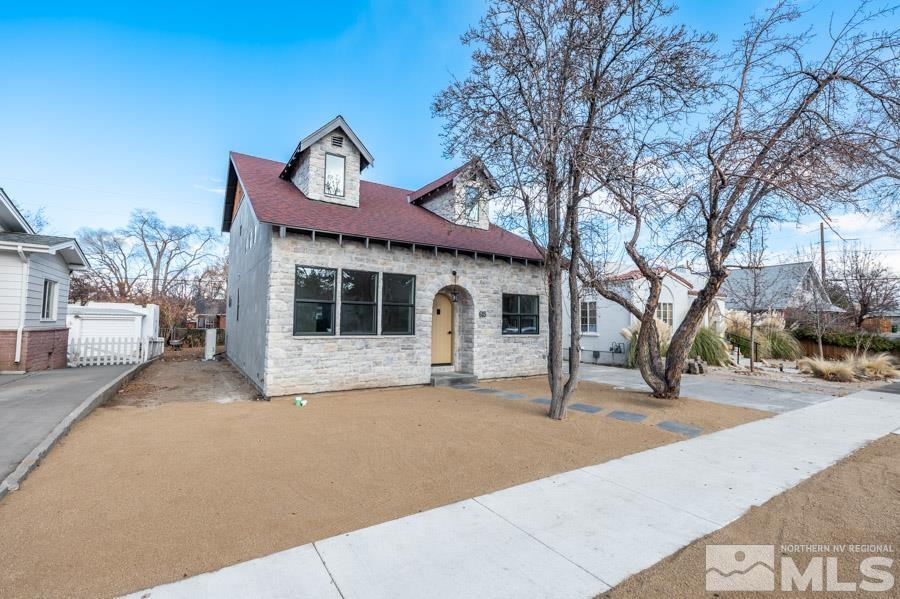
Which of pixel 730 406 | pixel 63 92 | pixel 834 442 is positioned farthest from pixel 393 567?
pixel 63 92

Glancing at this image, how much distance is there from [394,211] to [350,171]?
5.74 feet

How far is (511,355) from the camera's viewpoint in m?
11.8

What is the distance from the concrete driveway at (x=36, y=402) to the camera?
462 centimetres

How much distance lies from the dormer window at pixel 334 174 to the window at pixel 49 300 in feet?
29.5

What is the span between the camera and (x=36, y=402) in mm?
6730

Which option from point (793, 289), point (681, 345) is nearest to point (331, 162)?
point (681, 345)

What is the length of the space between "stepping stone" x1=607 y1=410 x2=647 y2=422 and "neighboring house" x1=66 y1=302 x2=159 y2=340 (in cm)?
1584

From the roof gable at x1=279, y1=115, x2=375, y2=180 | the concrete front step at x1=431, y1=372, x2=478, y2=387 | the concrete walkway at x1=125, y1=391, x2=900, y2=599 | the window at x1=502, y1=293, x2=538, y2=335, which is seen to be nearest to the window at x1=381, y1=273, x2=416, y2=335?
the concrete front step at x1=431, y1=372, x2=478, y2=387

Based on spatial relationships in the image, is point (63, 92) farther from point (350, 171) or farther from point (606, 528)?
point (606, 528)

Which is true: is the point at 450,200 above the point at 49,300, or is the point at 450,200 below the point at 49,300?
above

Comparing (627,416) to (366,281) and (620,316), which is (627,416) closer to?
(366,281)

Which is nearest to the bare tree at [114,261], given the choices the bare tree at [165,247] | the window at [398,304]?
the bare tree at [165,247]

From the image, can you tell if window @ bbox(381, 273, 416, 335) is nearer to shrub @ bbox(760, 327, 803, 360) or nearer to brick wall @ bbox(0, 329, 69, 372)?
brick wall @ bbox(0, 329, 69, 372)

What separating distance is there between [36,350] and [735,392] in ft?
60.4
